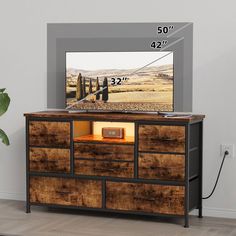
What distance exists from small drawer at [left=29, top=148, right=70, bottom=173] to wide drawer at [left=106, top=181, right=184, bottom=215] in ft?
1.34

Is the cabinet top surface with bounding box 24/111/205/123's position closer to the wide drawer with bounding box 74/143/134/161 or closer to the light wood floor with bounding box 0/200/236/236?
the wide drawer with bounding box 74/143/134/161

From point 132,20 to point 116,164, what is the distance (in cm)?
126

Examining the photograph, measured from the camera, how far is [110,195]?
505 cm

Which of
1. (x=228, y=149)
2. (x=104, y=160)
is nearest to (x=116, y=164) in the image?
(x=104, y=160)

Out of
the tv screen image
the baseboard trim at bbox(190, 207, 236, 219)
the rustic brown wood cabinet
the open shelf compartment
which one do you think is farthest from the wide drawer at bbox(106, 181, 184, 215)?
the tv screen image

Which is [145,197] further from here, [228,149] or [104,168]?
[228,149]

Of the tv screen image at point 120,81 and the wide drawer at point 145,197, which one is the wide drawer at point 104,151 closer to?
the wide drawer at point 145,197

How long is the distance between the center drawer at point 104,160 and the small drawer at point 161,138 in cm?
13

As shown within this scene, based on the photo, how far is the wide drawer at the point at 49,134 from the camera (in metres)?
5.15

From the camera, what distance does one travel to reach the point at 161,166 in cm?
487

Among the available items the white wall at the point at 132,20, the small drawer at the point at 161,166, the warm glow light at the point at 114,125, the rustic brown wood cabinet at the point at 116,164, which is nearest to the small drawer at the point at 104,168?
the rustic brown wood cabinet at the point at 116,164

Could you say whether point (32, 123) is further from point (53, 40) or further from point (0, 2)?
point (0, 2)

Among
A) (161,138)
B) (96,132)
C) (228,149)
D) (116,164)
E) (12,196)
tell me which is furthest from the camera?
(12,196)

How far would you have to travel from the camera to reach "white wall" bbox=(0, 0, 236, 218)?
202 inches
